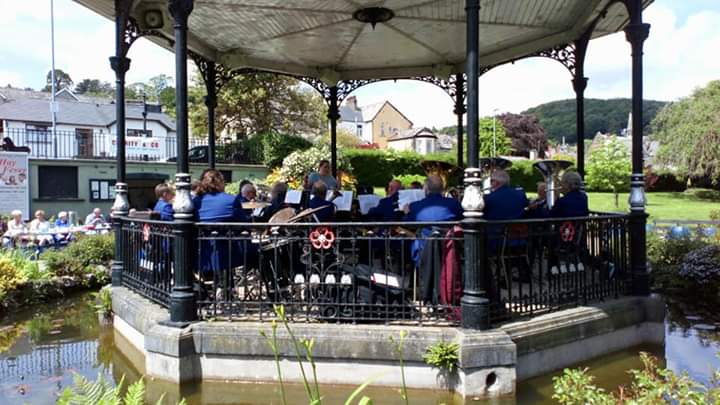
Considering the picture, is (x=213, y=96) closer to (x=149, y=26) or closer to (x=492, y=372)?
(x=149, y=26)

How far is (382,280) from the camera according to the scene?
515cm

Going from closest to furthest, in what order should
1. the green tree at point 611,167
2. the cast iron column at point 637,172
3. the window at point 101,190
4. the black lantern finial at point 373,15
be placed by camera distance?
the cast iron column at point 637,172 → the black lantern finial at point 373,15 → the window at point 101,190 → the green tree at point 611,167

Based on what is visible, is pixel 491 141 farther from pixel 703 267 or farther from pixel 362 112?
pixel 703 267

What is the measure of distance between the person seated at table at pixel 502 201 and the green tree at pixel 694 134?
98.7ft

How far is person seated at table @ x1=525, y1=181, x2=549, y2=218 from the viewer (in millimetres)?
7827

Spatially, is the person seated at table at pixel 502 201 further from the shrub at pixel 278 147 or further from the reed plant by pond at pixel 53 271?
the shrub at pixel 278 147

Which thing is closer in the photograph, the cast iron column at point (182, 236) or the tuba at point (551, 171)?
the cast iron column at point (182, 236)

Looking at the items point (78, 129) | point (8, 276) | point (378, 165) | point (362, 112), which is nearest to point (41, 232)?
point (8, 276)

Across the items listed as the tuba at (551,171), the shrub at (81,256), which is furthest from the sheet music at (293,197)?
the shrub at (81,256)

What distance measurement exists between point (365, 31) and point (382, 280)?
516 centimetres

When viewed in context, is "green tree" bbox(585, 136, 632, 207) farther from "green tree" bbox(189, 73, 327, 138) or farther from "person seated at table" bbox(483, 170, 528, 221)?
"person seated at table" bbox(483, 170, 528, 221)

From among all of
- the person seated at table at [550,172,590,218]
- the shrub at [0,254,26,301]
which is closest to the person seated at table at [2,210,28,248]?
the shrub at [0,254,26,301]

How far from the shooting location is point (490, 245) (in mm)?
5488

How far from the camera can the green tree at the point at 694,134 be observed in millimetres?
29934
